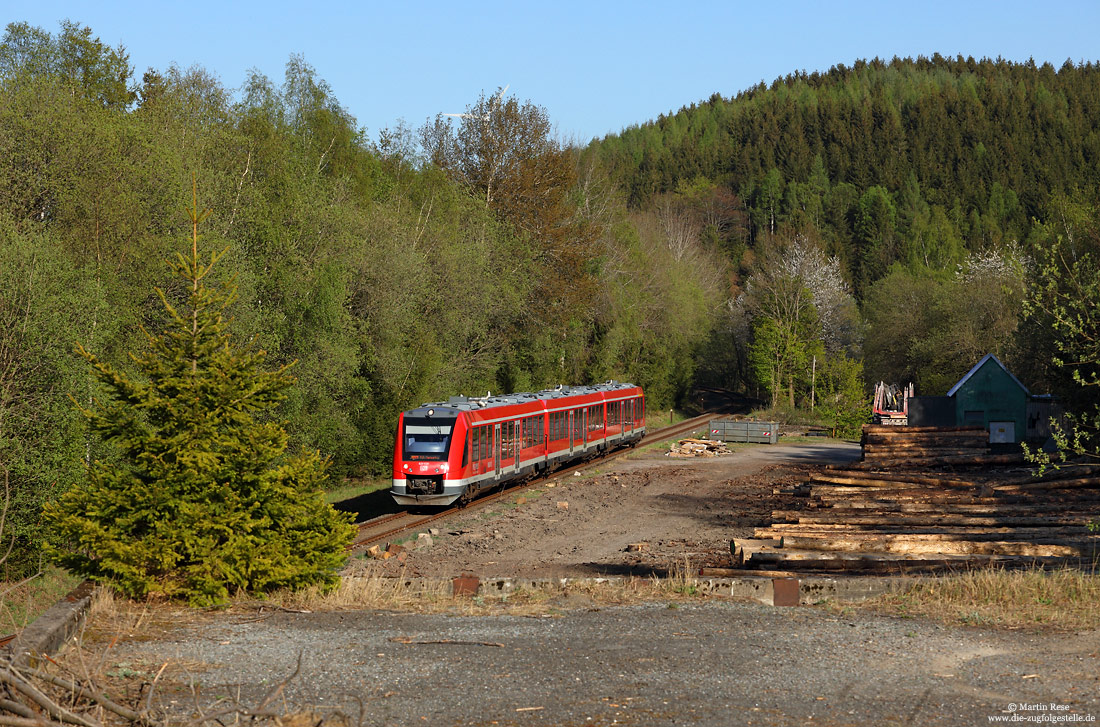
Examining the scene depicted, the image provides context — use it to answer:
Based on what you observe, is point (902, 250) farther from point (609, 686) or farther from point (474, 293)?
point (609, 686)

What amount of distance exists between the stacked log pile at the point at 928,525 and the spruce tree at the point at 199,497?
6486mm

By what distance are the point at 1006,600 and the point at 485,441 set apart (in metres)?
18.5

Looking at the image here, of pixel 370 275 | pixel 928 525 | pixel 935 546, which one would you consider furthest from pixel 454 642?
pixel 370 275

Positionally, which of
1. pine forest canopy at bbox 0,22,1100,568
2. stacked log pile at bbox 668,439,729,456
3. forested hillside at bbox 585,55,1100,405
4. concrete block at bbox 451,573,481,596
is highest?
forested hillside at bbox 585,55,1100,405

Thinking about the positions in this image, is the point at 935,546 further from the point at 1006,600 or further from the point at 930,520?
the point at 1006,600

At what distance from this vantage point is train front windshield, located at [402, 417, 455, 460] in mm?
26672

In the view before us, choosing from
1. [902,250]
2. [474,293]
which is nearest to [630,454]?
[474,293]

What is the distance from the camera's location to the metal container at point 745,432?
47969 mm

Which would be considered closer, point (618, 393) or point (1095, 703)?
point (1095, 703)

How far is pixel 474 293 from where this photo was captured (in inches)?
1802

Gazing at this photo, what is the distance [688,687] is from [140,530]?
7297 millimetres

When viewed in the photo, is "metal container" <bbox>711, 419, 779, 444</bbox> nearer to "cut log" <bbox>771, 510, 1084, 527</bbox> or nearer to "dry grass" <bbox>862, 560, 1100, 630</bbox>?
"cut log" <bbox>771, 510, 1084, 527</bbox>

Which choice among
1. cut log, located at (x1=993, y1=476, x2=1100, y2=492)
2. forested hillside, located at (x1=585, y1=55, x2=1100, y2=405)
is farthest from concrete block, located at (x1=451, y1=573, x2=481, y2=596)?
forested hillside, located at (x1=585, y1=55, x2=1100, y2=405)

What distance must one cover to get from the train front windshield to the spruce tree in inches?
543
